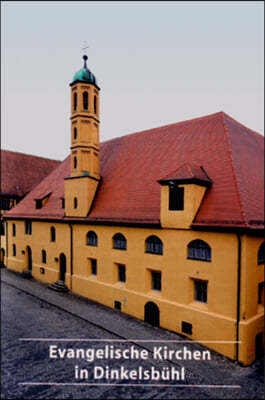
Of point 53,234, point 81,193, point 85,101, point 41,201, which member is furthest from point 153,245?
point 41,201

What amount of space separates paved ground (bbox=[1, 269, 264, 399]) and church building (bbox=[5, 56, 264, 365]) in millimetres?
1137

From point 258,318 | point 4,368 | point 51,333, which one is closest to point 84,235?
point 51,333

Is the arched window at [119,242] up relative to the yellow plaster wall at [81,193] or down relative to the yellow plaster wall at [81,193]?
down

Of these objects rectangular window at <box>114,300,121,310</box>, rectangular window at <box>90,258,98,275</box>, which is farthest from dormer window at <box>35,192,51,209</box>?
rectangular window at <box>114,300,121,310</box>

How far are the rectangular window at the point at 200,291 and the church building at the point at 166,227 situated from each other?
58 millimetres

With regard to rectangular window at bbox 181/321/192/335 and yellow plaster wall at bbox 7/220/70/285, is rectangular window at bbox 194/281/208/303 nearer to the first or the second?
rectangular window at bbox 181/321/192/335

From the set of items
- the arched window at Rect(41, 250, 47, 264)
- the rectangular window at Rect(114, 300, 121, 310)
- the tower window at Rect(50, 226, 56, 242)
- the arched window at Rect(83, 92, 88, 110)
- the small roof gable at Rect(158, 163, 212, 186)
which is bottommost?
the rectangular window at Rect(114, 300, 121, 310)

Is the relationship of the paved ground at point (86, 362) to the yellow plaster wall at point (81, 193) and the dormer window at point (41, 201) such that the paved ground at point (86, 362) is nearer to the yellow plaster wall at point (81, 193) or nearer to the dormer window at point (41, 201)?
the yellow plaster wall at point (81, 193)

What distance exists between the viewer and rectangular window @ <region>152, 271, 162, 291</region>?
16491mm

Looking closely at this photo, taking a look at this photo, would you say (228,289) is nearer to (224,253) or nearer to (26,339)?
(224,253)

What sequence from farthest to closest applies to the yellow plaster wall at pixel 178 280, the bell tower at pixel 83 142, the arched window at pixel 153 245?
the bell tower at pixel 83 142 < the arched window at pixel 153 245 < the yellow plaster wall at pixel 178 280

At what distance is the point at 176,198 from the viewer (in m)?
15.0

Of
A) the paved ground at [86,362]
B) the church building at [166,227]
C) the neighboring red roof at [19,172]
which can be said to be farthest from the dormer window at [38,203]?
the paved ground at [86,362]

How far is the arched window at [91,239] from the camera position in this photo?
795 inches
